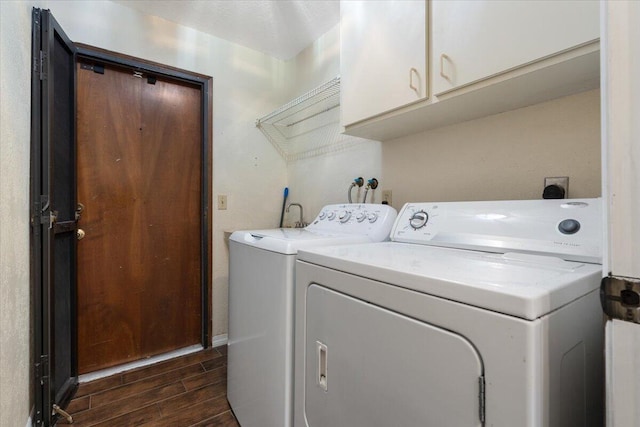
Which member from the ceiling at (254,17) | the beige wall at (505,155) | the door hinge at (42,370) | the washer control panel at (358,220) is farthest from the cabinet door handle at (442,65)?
the door hinge at (42,370)

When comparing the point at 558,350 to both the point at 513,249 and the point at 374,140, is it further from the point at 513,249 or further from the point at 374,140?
the point at 374,140

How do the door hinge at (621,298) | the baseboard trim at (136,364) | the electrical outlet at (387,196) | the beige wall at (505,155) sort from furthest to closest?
the baseboard trim at (136,364) < the electrical outlet at (387,196) < the beige wall at (505,155) < the door hinge at (621,298)

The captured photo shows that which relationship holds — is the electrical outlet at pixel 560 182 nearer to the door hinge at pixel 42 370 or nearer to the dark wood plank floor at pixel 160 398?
the dark wood plank floor at pixel 160 398

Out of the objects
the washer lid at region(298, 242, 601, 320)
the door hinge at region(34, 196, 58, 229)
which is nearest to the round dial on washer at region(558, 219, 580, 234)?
the washer lid at region(298, 242, 601, 320)

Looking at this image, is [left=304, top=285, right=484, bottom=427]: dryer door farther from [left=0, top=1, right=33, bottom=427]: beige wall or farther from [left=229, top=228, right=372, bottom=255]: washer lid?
[left=0, top=1, right=33, bottom=427]: beige wall

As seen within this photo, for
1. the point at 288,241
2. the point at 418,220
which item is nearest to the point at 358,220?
the point at 418,220

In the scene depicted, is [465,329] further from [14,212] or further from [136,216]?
[136,216]

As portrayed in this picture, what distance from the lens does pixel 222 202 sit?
2.37m

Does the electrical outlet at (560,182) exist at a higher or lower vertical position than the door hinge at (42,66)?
lower

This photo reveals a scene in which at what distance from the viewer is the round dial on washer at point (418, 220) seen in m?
1.30

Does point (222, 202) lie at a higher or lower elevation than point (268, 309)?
higher

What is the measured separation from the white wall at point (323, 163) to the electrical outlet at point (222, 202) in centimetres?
57

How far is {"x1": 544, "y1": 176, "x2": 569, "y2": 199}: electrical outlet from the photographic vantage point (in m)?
1.11

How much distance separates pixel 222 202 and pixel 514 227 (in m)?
1.99
